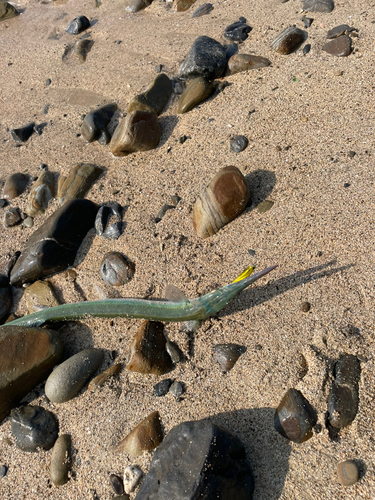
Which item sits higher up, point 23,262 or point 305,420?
point 23,262

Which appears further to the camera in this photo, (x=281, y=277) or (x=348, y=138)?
(x=348, y=138)

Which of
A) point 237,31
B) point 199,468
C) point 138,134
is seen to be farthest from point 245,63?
point 199,468

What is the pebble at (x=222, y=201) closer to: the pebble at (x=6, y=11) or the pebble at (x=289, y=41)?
the pebble at (x=289, y=41)

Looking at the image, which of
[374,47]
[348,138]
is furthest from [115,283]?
[374,47]

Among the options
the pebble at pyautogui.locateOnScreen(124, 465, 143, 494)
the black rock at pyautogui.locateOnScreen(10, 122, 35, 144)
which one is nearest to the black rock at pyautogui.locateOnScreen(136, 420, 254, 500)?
the pebble at pyautogui.locateOnScreen(124, 465, 143, 494)

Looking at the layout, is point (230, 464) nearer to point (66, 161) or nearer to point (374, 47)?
point (66, 161)

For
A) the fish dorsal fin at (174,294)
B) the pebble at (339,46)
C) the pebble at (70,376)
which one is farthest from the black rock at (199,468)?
the pebble at (339,46)

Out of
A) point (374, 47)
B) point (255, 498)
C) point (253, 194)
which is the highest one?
point (374, 47)
